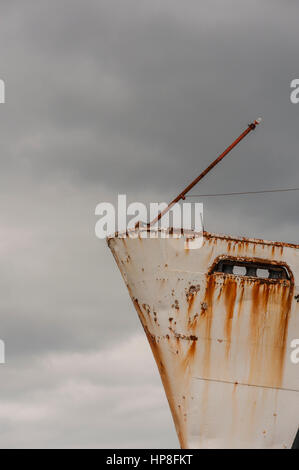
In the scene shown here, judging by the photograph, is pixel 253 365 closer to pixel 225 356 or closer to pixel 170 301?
pixel 225 356

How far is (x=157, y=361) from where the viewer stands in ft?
80.0

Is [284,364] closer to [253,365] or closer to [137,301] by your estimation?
[253,365]

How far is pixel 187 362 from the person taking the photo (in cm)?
2369

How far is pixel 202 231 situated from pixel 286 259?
2311 millimetres

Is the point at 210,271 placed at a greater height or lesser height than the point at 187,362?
greater

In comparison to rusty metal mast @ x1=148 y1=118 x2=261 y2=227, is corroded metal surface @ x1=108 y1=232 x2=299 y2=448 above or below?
below

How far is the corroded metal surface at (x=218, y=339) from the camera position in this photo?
77.7ft

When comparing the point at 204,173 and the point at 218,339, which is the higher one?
the point at 204,173

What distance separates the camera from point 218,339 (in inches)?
937

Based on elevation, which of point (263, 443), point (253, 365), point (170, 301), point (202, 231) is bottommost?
point (263, 443)

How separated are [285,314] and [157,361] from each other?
342 cm

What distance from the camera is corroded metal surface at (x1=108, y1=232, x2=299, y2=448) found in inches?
932

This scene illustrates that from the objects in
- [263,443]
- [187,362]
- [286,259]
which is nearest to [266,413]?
[263,443]

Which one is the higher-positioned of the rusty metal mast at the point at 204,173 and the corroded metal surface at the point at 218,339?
the rusty metal mast at the point at 204,173
